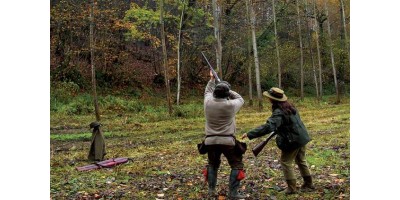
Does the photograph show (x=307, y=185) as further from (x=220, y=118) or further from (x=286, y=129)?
(x=220, y=118)

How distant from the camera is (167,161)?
768 cm

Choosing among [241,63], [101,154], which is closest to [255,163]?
[101,154]

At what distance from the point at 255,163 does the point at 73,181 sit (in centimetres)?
295

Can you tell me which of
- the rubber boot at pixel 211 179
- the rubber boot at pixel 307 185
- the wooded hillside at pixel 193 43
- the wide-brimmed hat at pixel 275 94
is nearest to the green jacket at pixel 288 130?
the wide-brimmed hat at pixel 275 94

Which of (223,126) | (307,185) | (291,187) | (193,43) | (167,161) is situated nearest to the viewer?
(223,126)

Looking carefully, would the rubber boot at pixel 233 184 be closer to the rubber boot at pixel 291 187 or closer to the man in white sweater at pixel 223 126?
the man in white sweater at pixel 223 126

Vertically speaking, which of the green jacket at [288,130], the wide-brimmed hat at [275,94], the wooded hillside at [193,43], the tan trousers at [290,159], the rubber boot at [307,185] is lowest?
the rubber boot at [307,185]

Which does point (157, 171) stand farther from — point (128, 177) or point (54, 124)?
point (54, 124)

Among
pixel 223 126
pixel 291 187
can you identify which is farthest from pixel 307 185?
pixel 223 126

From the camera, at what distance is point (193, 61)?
20.7m

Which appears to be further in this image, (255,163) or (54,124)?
(54,124)

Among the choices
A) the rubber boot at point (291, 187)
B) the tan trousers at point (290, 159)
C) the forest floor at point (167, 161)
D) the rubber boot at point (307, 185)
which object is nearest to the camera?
the tan trousers at point (290, 159)

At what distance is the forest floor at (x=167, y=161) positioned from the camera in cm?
556

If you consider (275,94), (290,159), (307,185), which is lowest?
(307,185)
